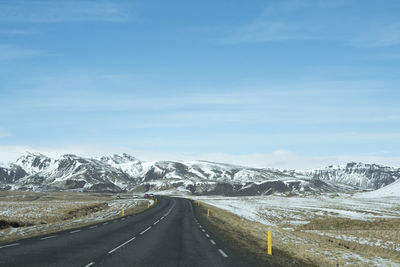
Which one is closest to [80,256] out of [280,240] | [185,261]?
[185,261]

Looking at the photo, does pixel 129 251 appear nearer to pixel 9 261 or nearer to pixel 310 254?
pixel 9 261

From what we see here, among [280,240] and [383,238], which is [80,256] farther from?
[383,238]

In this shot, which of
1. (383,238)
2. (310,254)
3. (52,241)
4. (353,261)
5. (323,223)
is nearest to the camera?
(353,261)

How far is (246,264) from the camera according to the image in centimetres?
1474

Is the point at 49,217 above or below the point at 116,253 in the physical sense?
below

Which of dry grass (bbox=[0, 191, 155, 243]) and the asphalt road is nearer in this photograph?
the asphalt road

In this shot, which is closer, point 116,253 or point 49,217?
point 116,253

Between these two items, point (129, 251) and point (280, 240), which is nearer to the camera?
point (129, 251)

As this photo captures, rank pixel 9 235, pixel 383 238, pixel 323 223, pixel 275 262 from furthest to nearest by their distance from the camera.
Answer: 1. pixel 323 223
2. pixel 383 238
3. pixel 9 235
4. pixel 275 262

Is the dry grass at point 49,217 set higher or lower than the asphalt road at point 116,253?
lower

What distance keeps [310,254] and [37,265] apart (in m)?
12.9

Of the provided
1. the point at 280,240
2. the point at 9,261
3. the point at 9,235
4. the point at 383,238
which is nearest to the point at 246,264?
the point at 9,261

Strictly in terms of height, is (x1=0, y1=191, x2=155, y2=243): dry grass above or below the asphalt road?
below

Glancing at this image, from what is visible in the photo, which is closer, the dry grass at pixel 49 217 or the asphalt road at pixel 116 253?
the asphalt road at pixel 116 253
